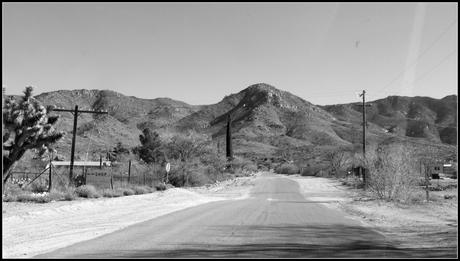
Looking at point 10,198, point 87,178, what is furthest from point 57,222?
point 87,178

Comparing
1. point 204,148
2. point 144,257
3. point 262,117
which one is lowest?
point 144,257

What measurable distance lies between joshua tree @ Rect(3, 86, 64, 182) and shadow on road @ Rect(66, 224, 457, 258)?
8.53 metres

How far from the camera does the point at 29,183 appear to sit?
3064 centimetres

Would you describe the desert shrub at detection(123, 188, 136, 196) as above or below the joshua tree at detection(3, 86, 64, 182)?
below

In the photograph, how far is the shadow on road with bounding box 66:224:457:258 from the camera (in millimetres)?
11508

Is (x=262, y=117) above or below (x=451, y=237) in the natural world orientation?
above

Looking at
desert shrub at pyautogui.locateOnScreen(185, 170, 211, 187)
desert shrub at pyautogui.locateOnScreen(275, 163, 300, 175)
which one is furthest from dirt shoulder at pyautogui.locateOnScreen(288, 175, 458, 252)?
desert shrub at pyautogui.locateOnScreen(275, 163, 300, 175)

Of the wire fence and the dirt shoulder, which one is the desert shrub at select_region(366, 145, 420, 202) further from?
the wire fence

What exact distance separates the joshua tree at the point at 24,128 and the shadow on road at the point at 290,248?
8.53 meters

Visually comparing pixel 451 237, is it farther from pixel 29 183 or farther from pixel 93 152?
pixel 93 152

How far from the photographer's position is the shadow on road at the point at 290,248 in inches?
453

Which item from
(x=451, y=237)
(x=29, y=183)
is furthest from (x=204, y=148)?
(x=451, y=237)

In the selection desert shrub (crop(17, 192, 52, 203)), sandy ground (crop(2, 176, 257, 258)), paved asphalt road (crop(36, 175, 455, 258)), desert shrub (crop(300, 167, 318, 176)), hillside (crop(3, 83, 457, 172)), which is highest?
hillside (crop(3, 83, 457, 172))

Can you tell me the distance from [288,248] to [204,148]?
48900 mm
